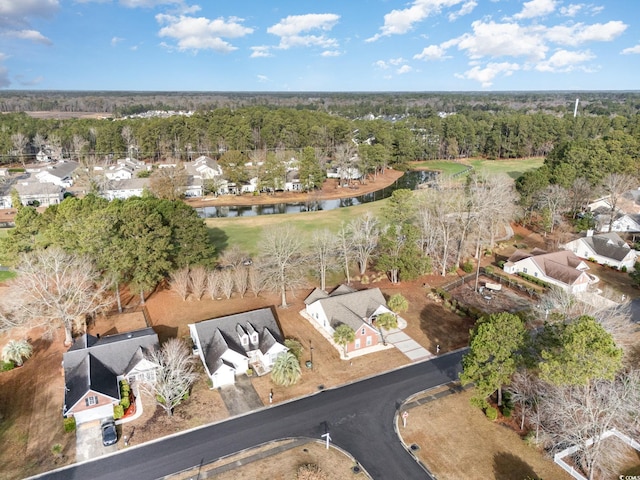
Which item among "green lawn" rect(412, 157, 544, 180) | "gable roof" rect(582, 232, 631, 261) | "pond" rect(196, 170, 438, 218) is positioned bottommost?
"pond" rect(196, 170, 438, 218)

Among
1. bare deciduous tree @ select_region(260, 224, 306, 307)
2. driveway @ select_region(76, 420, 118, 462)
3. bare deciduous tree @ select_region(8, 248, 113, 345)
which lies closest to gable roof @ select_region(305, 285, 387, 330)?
bare deciduous tree @ select_region(260, 224, 306, 307)

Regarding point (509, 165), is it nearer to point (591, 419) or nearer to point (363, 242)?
point (363, 242)

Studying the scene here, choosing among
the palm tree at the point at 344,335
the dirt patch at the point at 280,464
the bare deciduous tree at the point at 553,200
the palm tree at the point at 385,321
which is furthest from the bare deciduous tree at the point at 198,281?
the bare deciduous tree at the point at 553,200

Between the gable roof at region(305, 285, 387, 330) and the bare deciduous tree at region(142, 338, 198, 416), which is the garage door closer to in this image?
the bare deciduous tree at region(142, 338, 198, 416)

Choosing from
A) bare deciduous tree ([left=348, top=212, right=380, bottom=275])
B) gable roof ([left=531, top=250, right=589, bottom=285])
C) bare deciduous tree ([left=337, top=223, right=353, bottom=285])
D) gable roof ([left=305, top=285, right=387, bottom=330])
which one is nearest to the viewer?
gable roof ([left=305, top=285, right=387, bottom=330])

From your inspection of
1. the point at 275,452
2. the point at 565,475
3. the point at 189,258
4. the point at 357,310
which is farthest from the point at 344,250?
the point at 565,475

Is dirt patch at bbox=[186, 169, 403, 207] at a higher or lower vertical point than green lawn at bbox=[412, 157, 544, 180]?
lower

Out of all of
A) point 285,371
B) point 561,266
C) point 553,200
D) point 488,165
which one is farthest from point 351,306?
point 488,165
